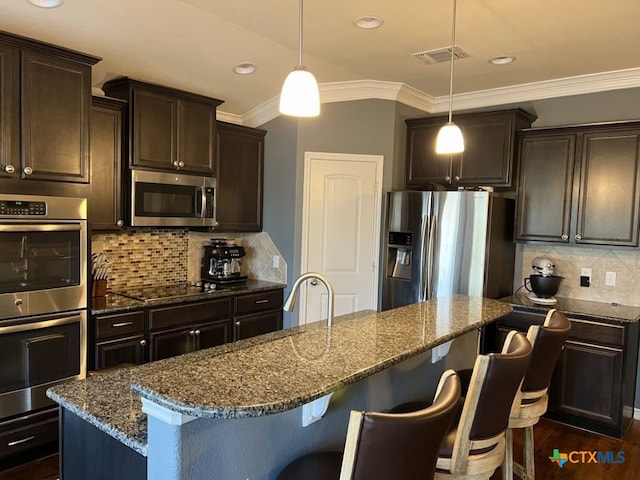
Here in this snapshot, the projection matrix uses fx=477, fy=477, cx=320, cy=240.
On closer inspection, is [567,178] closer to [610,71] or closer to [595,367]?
[610,71]

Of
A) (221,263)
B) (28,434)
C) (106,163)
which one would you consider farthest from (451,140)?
(28,434)

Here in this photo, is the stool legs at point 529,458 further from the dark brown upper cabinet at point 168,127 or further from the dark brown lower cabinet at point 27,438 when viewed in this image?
the dark brown upper cabinet at point 168,127

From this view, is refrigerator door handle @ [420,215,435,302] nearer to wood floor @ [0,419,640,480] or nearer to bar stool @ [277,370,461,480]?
wood floor @ [0,419,640,480]

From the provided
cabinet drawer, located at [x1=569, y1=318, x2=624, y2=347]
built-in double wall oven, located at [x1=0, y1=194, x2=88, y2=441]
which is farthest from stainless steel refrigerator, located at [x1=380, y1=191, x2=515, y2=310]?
built-in double wall oven, located at [x1=0, y1=194, x2=88, y2=441]

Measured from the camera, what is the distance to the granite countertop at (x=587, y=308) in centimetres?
326

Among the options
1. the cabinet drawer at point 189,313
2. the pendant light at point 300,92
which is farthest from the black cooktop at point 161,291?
the pendant light at point 300,92

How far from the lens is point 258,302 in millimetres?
4164

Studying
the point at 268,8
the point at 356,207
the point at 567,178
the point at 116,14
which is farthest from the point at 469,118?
the point at 116,14

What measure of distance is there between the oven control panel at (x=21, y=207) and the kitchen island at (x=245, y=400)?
1308mm

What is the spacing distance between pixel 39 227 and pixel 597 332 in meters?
3.60

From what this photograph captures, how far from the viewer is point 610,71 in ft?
11.6

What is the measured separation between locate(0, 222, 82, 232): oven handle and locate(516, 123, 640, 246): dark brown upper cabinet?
323cm

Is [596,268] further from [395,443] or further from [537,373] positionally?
[395,443]

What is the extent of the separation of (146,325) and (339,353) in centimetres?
226
